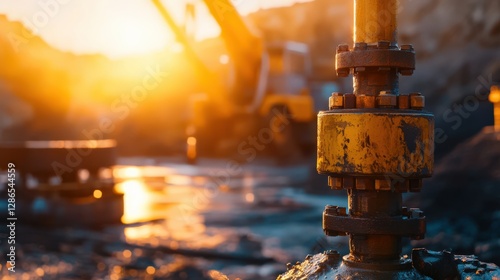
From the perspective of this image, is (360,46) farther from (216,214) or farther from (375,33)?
(216,214)

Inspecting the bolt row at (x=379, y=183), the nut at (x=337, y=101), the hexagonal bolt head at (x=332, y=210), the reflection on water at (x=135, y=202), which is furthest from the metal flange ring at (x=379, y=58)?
the reflection on water at (x=135, y=202)

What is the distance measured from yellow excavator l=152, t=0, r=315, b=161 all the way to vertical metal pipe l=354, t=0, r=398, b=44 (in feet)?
37.0

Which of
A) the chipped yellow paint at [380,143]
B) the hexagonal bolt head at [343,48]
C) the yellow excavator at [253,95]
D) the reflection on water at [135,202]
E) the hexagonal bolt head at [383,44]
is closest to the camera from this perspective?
the chipped yellow paint at [380,143]

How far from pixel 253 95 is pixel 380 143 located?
15.0m

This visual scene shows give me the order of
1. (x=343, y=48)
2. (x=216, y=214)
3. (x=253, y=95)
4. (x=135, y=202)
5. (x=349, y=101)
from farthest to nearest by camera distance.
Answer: (x=253, y=95), (x=135, y=202), (x=216, y=214), (x=343, y=48), (x=349, y=101)

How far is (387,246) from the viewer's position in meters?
2.06

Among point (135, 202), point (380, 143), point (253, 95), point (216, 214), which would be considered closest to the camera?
point (380, 143)

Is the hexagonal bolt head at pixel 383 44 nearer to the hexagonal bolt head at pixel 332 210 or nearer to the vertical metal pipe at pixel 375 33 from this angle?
the vertical metal pipe at pixel 375 33

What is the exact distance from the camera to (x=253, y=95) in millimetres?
16828

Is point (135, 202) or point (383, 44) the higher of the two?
point (383, 44)

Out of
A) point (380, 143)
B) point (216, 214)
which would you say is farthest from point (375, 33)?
point (216, 214)

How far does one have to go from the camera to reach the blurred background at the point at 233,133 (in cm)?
655

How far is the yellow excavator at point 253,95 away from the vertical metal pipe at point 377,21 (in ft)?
37.0

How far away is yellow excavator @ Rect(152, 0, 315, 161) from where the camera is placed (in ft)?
49.4
